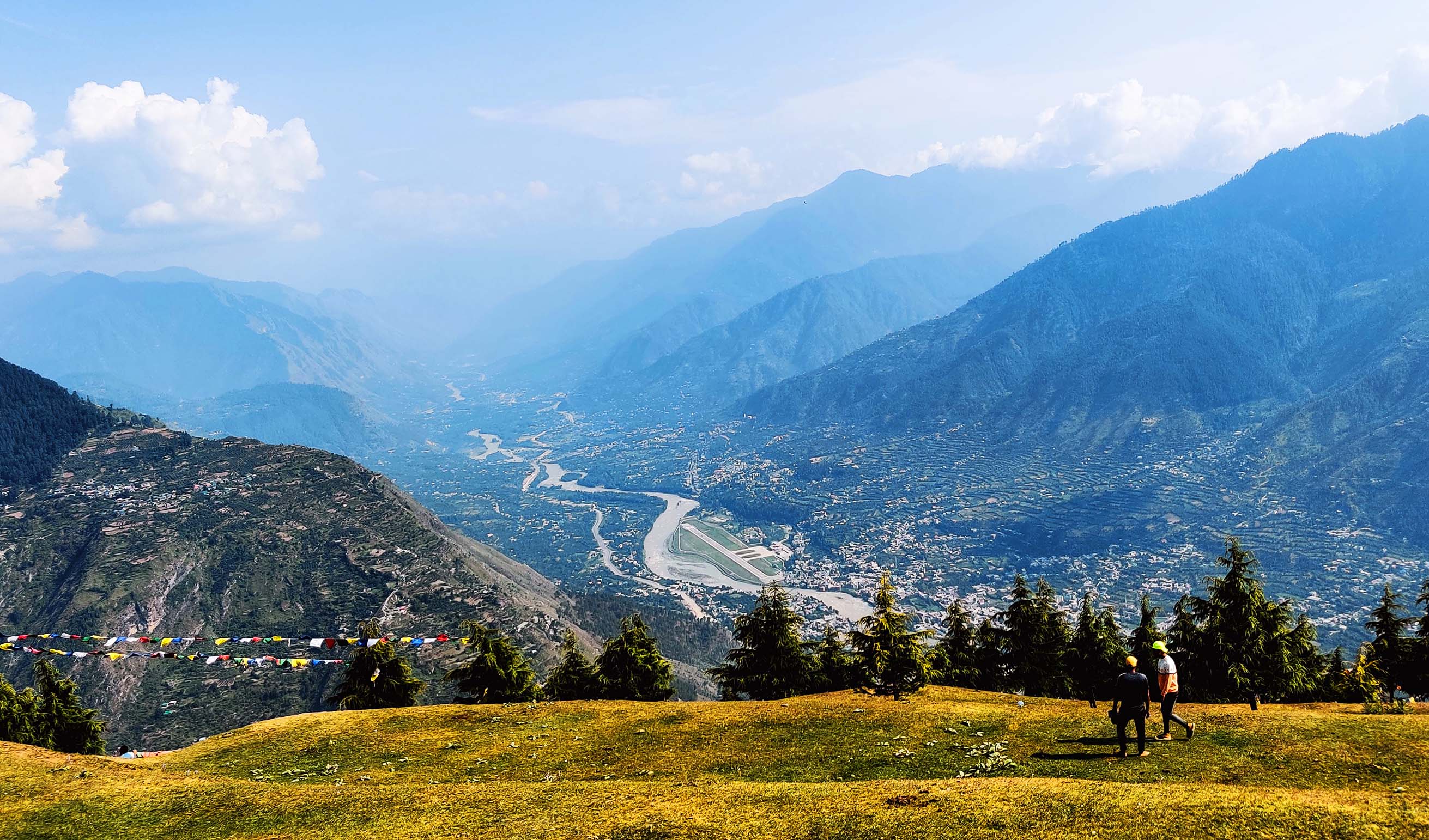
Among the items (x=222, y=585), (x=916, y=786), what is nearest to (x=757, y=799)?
(x=916, y=786)

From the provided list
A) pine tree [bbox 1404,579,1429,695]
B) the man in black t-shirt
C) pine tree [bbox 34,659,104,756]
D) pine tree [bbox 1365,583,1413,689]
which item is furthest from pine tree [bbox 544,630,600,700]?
pine tree [bbox 1404,579,1429,695]

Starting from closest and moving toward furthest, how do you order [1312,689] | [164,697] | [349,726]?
[349,726] → [1312,689] → [164,697]

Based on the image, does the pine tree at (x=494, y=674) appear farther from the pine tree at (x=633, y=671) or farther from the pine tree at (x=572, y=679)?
the pine tree at (x=633, y=671)

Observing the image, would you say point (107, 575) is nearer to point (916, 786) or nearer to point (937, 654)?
point (937, 654)

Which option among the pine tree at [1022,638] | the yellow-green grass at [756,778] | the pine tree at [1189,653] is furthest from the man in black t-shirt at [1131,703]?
the pine tree at [1022,638]

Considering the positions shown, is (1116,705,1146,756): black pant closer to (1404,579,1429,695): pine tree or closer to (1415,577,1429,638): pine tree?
(1415,577,1429,638): pine tree

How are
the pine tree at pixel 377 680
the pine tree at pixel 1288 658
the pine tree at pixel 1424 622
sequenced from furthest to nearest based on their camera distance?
the pine tree at pixel 377 680, the pine tree at pixel 1424 622, the pine tree at pixel 1288 658

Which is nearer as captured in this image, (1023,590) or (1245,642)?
(1245,642)
